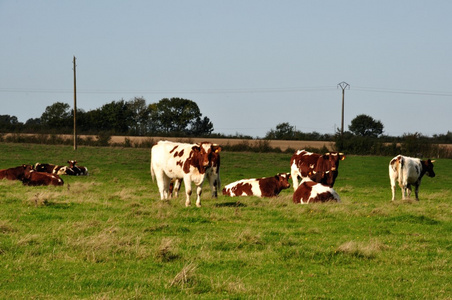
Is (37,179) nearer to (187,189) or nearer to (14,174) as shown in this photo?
(14,174)

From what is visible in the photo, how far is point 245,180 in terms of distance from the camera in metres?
24.5

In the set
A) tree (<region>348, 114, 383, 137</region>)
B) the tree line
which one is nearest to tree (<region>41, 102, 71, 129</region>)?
the tree line

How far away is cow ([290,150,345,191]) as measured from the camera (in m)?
23.1

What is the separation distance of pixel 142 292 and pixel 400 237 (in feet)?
22.8

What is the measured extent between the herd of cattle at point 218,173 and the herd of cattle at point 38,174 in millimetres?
6776

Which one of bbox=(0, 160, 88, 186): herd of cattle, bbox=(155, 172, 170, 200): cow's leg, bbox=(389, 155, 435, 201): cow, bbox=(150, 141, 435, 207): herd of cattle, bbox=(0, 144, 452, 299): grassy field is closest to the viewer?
bbox=(0, 144, 452, 299): grassy field

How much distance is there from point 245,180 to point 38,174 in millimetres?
8754

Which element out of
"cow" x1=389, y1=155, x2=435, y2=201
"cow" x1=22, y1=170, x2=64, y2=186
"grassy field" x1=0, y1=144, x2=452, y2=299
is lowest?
"grassy field" x1=0, y1=144, x2=452, y2=299

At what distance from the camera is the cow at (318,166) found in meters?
23.1

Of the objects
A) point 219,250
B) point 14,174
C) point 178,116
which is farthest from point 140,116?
point 219,250

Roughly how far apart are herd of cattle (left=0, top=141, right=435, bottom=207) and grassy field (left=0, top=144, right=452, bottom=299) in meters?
0.85

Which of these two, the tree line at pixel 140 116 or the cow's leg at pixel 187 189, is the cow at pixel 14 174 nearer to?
the cow's leg at pixel 187 189

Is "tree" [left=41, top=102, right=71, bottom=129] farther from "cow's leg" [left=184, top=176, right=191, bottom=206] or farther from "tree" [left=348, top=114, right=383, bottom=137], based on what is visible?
"cow's leg" [left=184, top=176, right=191, bottom=206]

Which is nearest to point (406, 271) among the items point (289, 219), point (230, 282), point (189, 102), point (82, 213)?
point (230, 282)
